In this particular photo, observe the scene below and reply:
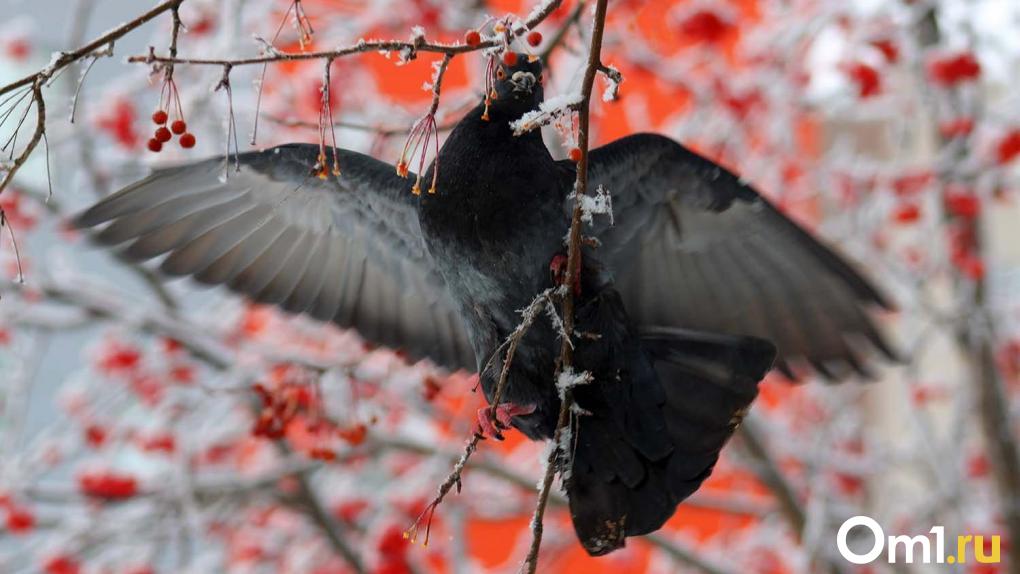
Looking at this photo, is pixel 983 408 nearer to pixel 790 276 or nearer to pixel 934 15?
pixel 934 15

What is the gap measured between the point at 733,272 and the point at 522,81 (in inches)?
26.9

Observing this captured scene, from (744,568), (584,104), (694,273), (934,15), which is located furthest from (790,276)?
(744,568)

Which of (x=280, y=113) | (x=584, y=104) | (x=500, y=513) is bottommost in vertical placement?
(x=500, y=513)

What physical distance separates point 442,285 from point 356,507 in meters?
2.45

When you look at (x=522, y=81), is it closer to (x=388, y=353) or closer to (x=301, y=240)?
(x=301, y=240)

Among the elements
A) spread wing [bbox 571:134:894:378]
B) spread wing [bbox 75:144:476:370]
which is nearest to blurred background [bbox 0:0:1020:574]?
spread wing [bbox 75:144:476:370]

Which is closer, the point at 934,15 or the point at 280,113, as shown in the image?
the point at 934,15

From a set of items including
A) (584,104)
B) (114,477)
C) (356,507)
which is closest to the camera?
(584,104)

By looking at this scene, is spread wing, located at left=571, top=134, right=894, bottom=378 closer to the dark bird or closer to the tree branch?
the dark bird

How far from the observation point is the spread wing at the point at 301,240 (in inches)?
82.1

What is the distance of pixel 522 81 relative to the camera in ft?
5.83

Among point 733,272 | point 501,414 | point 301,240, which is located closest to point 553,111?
point 501,414

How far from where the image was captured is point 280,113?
4.06 m

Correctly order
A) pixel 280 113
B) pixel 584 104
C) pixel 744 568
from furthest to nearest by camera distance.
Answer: pixel 744 568 < pixel 280 113 < pixel 584 104
